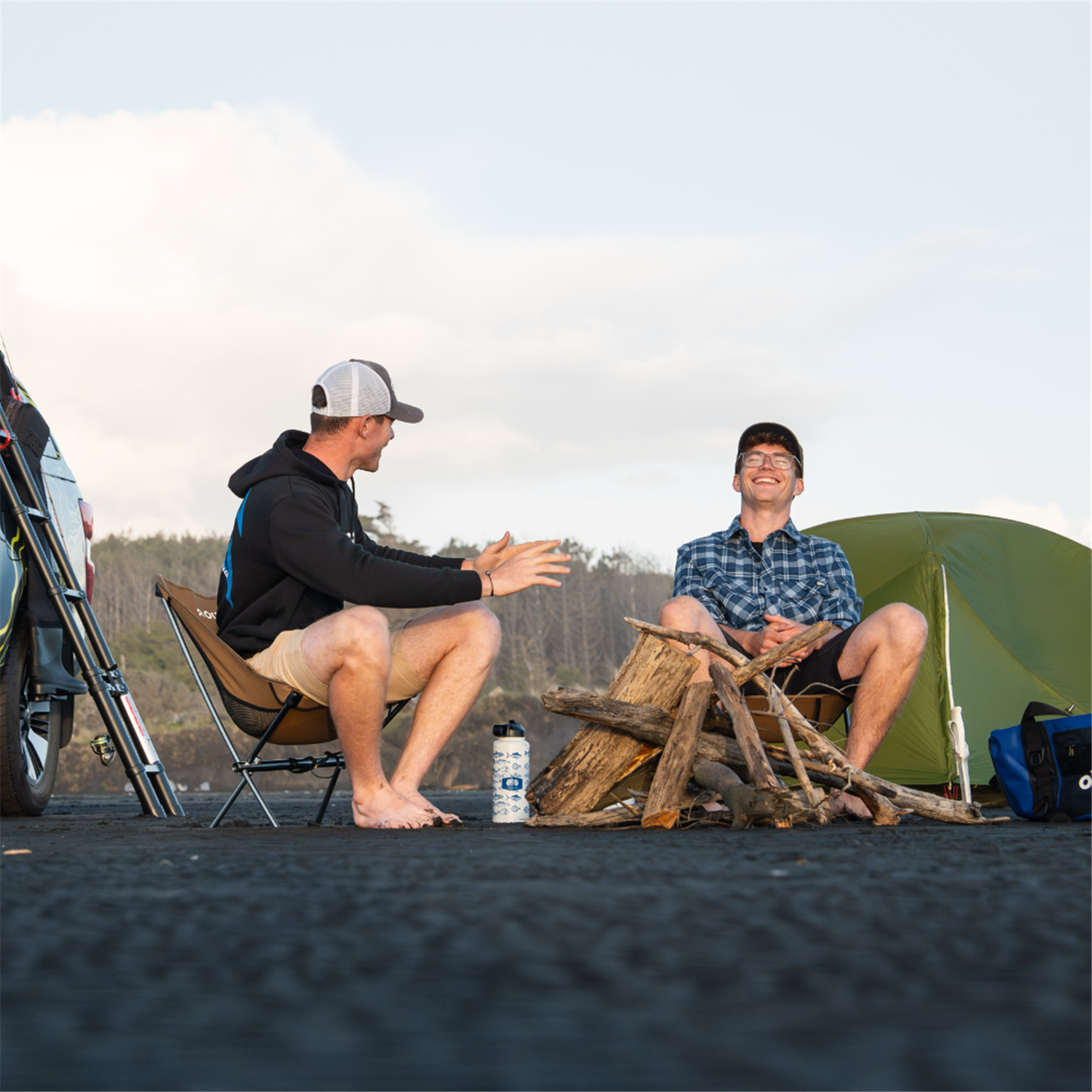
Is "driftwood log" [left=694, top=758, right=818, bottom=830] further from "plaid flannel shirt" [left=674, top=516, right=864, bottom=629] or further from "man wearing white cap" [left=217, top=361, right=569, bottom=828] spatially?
"plaid flannel shirt" [left=674, top=516, right=864, bottom=629]

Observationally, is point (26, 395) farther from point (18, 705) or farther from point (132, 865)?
point (132, 865)

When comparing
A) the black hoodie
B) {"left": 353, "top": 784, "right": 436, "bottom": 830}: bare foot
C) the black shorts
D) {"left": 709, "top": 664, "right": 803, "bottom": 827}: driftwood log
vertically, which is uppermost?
the black hoodie

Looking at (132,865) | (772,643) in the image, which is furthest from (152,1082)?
(772,643)

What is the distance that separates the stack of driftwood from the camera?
3.22 metres

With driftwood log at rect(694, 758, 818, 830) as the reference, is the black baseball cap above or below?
above

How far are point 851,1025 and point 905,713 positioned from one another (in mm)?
5901

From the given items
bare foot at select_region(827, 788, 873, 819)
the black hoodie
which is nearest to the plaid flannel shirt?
bare foot at select_region(827, 788, 873, 819)

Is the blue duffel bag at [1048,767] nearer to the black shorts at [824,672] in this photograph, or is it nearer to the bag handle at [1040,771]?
the bag handle at [1040,771]

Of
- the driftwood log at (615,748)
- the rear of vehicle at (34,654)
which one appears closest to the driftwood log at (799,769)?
the driftwood log at (615,748)

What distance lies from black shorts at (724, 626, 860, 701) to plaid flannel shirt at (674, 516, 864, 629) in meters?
0.16

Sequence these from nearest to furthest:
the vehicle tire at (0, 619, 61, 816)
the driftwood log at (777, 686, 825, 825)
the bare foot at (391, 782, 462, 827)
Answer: the driftwood log at (777, 686, 825, 825), the bare foot at (391, 782, 462, 827), the vehicle tire at (0, 619, 61, 816)

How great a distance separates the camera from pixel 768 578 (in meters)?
4.47

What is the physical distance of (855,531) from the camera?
697cm

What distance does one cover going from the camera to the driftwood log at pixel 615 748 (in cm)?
351
